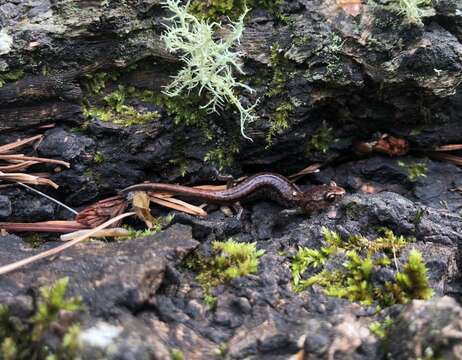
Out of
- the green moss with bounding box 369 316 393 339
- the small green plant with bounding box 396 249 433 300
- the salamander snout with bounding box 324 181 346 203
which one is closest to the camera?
the green moss with bounding box 369 316 393 339

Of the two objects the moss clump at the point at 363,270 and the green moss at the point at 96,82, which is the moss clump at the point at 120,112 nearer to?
the green moss at the point at 96,82

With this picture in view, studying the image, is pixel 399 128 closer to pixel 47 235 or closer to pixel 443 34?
pixel 443 34

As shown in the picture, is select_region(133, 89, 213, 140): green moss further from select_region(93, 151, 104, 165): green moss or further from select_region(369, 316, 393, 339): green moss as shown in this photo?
select_region(369, 316, 393, 339): green moss

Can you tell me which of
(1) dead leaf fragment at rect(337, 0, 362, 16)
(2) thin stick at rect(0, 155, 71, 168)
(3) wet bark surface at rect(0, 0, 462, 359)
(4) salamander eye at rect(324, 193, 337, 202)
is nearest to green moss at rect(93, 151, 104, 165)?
(3) wet bark surface at rect(0, 0, 462, 359)

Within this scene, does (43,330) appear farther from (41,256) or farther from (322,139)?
(322,139)

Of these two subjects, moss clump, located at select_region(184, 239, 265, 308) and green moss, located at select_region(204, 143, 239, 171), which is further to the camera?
green moss, located at select_region(204, 143, 239, 171)

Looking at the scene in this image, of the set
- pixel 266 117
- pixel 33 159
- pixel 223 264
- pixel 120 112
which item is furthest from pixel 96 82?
pixel 223 264
